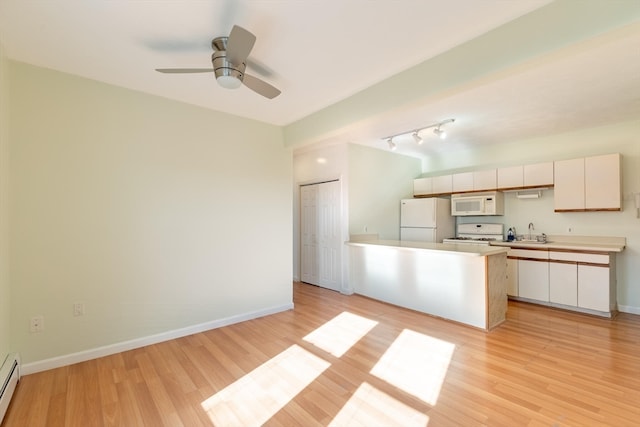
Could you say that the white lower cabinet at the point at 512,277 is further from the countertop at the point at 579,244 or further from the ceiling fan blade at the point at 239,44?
the ceiling fan blade at the point at 239,44

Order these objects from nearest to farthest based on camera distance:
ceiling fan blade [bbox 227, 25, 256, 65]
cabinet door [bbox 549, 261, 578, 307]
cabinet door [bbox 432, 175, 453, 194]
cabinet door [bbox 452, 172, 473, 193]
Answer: ceiling fan blade [bbox 227, 25, 256, 65] → cabinet door [bbox 549, 261, 578, 307] → cabinet door [bbox 452, 172, 473, 193] → cabinet door [bbox 432, 175, 453, 194]

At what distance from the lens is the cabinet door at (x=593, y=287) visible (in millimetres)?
3617

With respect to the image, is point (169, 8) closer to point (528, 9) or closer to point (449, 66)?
point (449, 66)

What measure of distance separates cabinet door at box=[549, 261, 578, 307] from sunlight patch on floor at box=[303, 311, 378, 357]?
2660mm

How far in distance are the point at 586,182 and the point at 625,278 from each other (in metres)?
1.40

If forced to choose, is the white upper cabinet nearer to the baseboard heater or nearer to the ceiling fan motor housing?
the ceiling fan motor housing

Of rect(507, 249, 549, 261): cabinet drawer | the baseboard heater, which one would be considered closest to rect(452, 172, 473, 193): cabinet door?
rect(507, 249, 549, 261): cabinet drawer

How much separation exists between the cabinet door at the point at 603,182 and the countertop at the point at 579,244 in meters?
0.51

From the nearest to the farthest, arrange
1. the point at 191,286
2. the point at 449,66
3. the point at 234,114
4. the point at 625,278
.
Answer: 1. the point at 449,66
2. the point at 191,286
3. the point at 234,114
4. the point at 625,278

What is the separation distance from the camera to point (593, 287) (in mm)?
3709

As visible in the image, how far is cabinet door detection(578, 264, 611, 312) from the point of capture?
3.62 metres

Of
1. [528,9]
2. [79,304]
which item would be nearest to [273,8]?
[528,9]

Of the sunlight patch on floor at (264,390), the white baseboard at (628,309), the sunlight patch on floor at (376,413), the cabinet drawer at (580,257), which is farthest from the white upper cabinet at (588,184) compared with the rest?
the sunlight patch on floor at (264,390)

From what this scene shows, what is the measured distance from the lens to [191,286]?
3268 mm
